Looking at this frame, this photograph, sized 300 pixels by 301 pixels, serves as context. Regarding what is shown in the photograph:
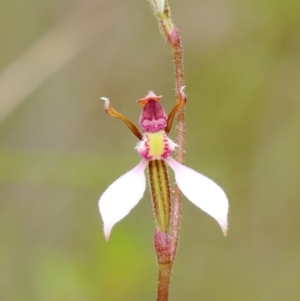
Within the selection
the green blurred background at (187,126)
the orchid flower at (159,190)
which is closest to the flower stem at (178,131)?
the orchid flower at (159,190)

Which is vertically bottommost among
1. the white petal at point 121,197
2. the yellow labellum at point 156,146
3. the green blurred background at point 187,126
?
the white petal at point 121,197

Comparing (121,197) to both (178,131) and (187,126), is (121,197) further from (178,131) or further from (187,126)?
(187,126)

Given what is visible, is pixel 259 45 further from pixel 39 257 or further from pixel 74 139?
pixel 39 257

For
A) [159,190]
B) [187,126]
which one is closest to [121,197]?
[159,190]

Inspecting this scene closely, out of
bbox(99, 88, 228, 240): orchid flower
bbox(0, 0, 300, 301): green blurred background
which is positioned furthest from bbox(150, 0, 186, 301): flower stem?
bbox(0, 0, 300, 301): green blurred background

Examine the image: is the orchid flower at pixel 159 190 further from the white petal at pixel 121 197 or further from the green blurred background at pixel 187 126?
the green blurred background at pixel 187 126

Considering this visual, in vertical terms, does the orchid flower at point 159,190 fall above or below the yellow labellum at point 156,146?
below
